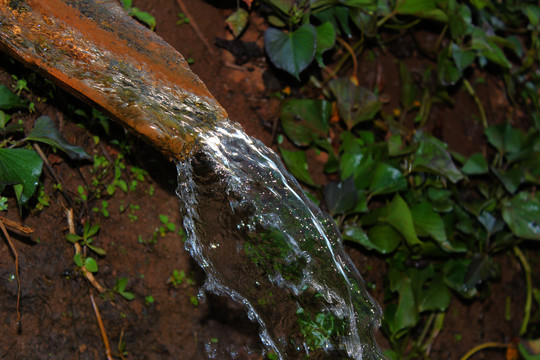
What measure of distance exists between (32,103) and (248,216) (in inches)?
26.7

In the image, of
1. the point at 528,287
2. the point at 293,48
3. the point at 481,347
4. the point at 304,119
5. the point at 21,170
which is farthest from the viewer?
the point at 528,287

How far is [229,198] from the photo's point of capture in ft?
4.14

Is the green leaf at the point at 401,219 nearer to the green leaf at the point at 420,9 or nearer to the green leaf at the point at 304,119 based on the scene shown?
the green leaf at the point at 304,119

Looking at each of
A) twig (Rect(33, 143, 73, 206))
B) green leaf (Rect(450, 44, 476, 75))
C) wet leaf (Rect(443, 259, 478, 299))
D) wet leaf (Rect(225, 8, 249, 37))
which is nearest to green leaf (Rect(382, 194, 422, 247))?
wet leaf (Rect(443, 259, 478, 299))

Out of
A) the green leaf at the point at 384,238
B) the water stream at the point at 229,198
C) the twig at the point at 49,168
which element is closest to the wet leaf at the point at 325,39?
→ the water stream at the point at 229,198

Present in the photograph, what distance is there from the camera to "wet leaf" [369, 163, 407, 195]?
1676 millimetres

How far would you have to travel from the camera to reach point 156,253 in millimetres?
1464

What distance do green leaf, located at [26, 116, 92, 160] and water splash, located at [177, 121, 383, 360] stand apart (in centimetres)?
29

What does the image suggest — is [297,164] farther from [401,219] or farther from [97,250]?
[97,250]

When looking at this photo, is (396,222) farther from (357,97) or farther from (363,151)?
(357,97)

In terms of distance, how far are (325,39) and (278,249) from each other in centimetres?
78

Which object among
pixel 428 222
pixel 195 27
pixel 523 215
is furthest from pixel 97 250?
pixel 523 215

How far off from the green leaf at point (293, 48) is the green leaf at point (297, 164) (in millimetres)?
267

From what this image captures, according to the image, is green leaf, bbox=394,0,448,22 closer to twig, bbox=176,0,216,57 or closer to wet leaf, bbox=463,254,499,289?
twig, bbox=176,0,216,57
